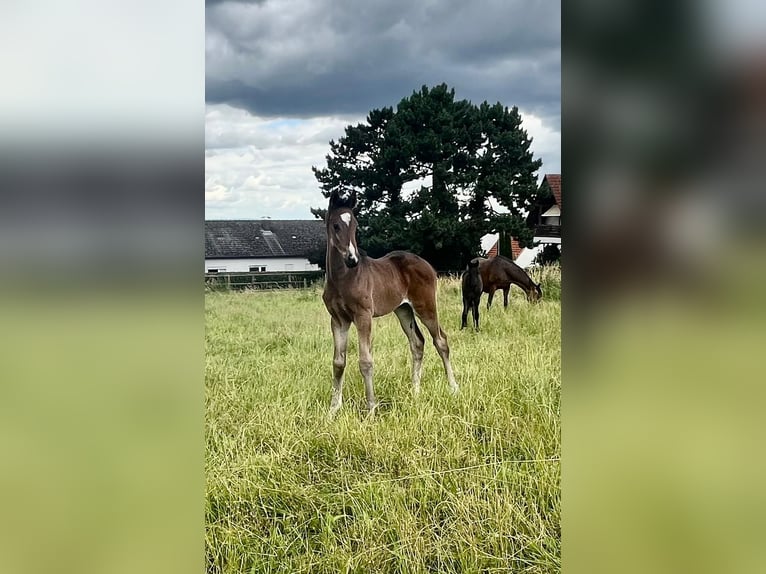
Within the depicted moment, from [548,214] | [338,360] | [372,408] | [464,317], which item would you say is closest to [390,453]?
[372,408]

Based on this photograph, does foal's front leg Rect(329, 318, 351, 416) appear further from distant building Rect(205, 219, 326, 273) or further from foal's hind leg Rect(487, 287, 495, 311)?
foal's hind leg Rect(487, 287, 495, 311)

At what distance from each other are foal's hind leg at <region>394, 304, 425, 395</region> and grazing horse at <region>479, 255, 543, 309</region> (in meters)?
0.41

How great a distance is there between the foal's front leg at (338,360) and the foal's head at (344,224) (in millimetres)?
446

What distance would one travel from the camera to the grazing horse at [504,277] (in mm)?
2546

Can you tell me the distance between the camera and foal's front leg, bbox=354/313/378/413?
241cm

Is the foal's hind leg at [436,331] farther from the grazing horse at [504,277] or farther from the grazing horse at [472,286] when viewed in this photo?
the grazing horse at [504,277]

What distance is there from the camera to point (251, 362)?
9.18ft
